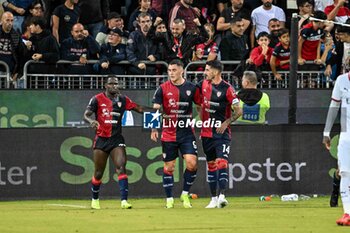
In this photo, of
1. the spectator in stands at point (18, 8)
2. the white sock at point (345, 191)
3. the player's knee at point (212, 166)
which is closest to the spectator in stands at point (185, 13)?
the spectator in stands at point (18, 8)

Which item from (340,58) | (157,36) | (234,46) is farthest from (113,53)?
(340,58)

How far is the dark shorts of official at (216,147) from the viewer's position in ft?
64.8

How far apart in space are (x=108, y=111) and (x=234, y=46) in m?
5.77

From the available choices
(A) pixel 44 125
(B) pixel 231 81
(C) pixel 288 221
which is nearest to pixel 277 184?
(B) pixel 231 81

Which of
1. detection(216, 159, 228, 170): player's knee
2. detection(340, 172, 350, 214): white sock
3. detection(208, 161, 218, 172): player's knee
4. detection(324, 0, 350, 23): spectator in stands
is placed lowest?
detection(208, 161, 218, 172): player's knee

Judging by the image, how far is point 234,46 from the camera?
2489 centimetres

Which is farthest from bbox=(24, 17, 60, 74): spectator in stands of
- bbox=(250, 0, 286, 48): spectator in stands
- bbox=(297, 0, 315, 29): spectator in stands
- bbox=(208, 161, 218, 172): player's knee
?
bbox=(297, 0, 315, 29): spectator in stands

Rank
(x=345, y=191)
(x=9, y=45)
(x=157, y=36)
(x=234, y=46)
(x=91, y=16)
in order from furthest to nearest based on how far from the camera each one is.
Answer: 1. (x=91, y=16)
2. (x=234, y=46)
3. (x=157, y=36)
4. (x=9, y=45)
5. (x=345, y=191)

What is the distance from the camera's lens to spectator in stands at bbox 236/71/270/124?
71.2ft

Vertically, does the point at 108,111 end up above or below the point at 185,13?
below

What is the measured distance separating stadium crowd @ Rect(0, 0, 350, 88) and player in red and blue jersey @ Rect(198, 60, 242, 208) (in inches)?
150

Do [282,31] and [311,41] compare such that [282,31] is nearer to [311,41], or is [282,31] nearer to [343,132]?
[311,41]

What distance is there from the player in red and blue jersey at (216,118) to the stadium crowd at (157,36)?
12.5 ft

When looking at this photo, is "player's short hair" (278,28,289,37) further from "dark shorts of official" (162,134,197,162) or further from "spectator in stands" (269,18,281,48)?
"dark shorts of official" (162,134,197,162)
